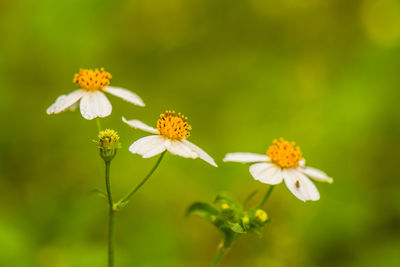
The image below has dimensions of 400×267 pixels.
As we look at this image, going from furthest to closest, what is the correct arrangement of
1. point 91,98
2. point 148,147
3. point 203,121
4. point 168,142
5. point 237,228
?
point 203,121 < point 91,98 < point 168,142 < point 148,147 < point 237,228

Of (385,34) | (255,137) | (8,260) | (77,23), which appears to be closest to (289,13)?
(385,34)

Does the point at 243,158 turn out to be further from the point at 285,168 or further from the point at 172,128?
the point at 172,128

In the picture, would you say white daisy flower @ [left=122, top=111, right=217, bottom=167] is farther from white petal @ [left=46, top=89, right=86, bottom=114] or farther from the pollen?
white petal @ [left=46, top=89, right=86, bottom=114]

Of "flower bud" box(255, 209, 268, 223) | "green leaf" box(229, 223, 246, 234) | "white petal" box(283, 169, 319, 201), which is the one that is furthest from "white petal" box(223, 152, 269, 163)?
"green leaf" box(229, 223, 246, 234)

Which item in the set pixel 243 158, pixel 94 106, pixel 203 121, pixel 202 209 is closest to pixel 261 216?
pixel 202 209

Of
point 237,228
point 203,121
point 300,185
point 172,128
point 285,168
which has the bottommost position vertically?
point 237,228

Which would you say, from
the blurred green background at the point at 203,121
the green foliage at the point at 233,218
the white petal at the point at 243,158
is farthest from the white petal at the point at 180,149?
the blurred green background at the point at 203,121

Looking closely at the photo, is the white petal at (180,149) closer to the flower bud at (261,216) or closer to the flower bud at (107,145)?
the flower bud at (107,145)

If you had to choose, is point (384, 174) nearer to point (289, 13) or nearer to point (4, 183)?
point (289, 13)
